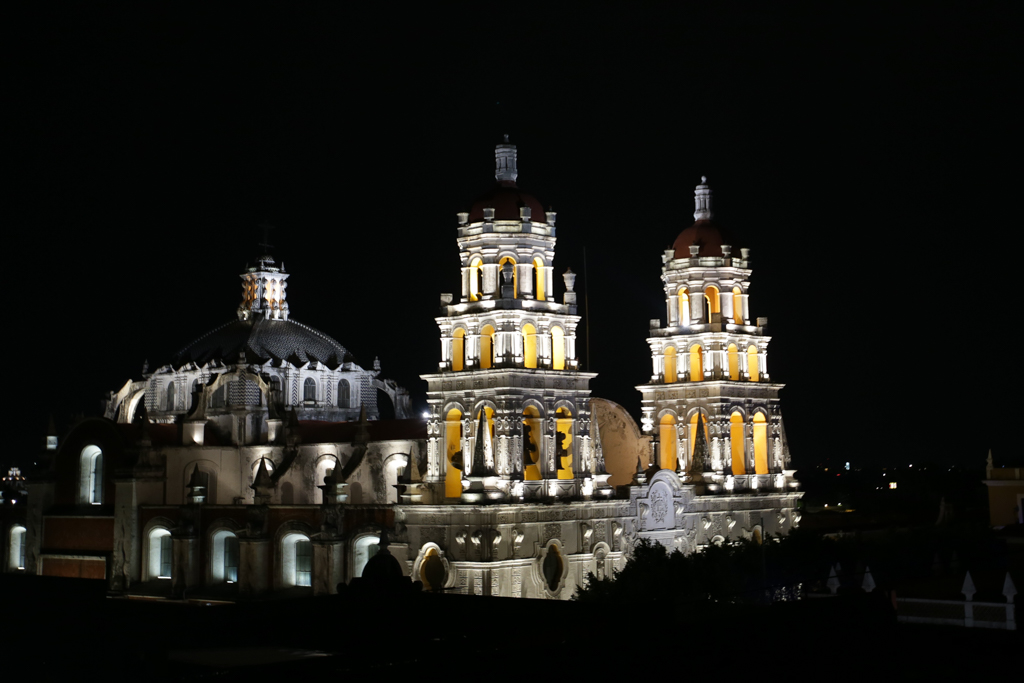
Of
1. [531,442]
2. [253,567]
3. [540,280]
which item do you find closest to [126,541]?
[253,567]

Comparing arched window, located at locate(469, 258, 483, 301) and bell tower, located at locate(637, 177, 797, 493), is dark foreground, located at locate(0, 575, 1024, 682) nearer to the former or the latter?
arched window, located at locate(469, 258, 483, 301)

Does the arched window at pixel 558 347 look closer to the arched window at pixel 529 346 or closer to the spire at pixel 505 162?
the arched window at pixel 529 346

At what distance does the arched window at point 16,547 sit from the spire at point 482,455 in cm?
2618

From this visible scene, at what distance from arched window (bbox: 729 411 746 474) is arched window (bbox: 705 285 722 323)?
13.6 feet

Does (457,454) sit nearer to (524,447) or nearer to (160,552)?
(524,447)

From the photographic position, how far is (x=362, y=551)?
43781 mm

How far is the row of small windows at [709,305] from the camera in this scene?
5222 cm

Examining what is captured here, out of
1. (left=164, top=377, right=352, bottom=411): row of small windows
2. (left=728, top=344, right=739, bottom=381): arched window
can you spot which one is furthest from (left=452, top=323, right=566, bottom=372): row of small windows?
(left=164, top=377, right=352, bottom=411): row of small windows

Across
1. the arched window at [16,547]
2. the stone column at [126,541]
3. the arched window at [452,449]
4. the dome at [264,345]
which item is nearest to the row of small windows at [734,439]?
the arched window at [452,449]

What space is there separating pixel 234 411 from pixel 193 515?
6.20 m

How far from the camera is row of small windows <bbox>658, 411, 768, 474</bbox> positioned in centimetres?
5197

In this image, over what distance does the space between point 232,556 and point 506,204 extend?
17.3 meters

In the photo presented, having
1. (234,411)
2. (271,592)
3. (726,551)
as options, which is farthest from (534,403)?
(234,411)

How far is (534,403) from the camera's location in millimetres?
43250
